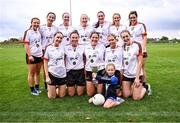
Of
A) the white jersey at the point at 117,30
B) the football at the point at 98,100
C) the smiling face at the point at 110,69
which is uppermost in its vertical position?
the white jersey at the point at 117,30

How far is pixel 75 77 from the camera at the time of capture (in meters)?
9.72

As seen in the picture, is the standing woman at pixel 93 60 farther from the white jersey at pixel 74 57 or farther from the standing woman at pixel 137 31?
the standing woman at pixel 137 31

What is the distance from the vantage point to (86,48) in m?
9.60

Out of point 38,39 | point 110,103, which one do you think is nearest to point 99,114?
point 110,103

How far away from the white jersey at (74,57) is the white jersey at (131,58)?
1.08 meters

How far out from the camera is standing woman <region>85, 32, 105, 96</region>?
941 centimetres

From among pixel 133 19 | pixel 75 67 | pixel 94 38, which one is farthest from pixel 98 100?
pixel 133 19

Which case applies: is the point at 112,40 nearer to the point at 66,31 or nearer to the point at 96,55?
the point at 96,55

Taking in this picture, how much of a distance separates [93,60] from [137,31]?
4.48 feet

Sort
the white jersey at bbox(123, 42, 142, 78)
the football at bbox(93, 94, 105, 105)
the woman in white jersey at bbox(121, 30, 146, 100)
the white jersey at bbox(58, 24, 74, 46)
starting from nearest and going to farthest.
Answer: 1. the football at bbox(93, 94, 105, 105)
2. the woman in white jersey at bbox(121, 30, 146, 100)
3. the white jersey at bbox(123, 42, 142, 78)
4. the white jersey at bbox(58, 24, 74, 46)

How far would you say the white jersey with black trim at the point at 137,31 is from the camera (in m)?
9.82

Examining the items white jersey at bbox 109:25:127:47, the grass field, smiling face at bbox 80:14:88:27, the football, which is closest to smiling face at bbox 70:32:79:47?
smiling face at bbox 80:14:88:27

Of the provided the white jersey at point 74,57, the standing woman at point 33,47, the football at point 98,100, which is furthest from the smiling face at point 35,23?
the football at point 98,100

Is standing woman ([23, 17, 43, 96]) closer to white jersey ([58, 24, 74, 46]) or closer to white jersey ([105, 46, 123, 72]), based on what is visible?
white jersey ([58, 24, 74, 46])
